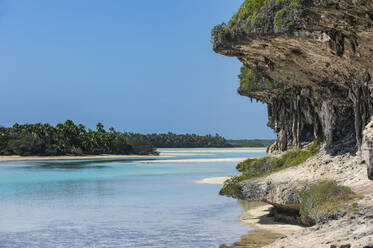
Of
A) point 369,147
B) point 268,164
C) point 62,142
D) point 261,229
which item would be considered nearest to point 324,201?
point 369,147

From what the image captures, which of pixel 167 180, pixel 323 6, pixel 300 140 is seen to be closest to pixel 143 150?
pixel 167 180

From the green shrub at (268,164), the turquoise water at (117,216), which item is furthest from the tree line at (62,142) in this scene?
the green shrub at (268,164)

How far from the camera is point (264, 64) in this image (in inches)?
753

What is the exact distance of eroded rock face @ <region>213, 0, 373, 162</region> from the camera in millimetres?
12805

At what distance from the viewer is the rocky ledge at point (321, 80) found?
12.1 meters

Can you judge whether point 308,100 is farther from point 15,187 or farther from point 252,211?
point 15,187

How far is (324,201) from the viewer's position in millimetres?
14734

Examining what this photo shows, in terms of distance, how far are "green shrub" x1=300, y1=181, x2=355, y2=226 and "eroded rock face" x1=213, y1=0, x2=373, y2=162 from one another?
10.5 feet

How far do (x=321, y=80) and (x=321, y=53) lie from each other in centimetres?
356

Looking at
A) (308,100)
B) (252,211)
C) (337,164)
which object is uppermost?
(308,100)

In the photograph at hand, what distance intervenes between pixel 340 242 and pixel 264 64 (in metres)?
9.57

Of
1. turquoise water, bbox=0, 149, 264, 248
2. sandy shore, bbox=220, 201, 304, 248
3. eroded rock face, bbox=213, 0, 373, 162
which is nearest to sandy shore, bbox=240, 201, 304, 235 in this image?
sandy shore, bbox=220, 201, 304, 248

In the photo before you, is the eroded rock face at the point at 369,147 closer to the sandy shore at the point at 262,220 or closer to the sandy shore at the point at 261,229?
the sandy shore at the point at 261,229

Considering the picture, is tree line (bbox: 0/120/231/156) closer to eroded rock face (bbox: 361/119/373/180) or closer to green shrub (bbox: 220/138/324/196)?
green shrub (bbox: 220/138/324/196)
